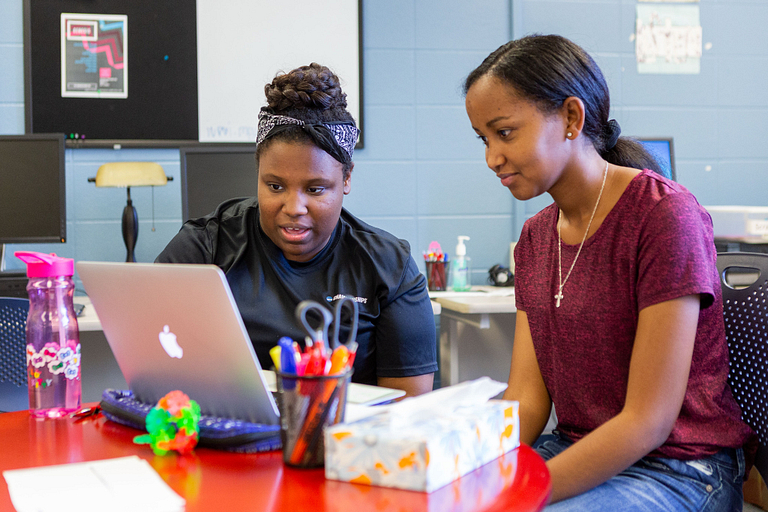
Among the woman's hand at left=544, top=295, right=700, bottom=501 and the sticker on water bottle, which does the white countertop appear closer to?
the woman's hand at left=544, top=295, right=700, bottom=501

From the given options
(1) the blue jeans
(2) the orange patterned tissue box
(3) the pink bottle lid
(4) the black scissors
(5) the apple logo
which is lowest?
(1) the blue jeans

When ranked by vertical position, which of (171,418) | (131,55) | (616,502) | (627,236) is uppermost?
(131,55)

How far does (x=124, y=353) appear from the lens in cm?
95

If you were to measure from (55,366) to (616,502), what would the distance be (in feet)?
2.79

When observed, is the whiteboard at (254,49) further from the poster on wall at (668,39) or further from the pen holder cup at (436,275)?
the poster on wall at (668,39)

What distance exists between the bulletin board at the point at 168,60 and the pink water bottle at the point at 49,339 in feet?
5.93

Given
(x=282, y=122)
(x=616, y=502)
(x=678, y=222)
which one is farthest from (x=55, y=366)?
(x=678, y=222)

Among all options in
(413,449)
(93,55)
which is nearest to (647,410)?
(413,449)

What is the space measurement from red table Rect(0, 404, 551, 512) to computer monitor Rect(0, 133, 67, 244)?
1.63m

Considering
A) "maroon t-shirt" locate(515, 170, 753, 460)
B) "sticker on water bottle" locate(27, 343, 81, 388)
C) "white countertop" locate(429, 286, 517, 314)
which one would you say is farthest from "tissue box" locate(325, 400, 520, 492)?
"white countertop" locate(429, 286, 517, 314)

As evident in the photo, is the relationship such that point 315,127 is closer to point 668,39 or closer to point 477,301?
point 477,301

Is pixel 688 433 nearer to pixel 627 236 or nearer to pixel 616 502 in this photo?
pixel 616 502

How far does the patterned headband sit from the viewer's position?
4.25ft

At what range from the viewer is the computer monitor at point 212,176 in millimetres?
2416
